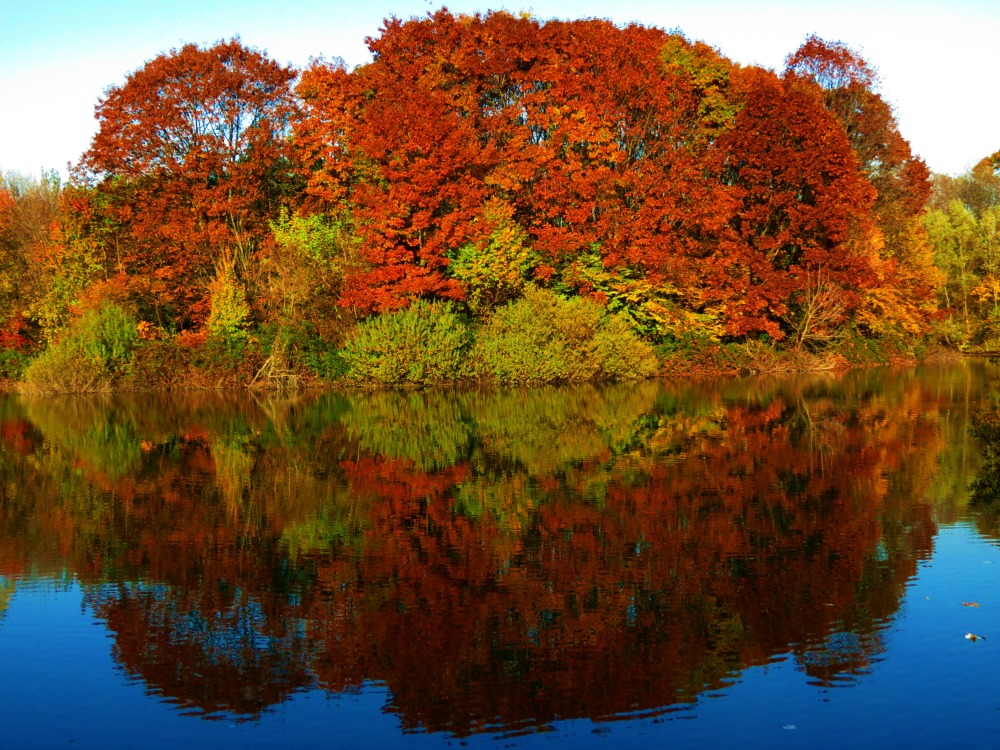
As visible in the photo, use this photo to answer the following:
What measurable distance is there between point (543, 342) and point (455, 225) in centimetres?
541

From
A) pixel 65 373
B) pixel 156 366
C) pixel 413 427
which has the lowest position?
pixel 413 427

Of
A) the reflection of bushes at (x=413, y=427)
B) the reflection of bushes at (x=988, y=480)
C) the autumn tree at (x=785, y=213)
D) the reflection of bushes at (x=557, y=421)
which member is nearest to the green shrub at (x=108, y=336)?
the reflection of bushes at (x=413, y=427)

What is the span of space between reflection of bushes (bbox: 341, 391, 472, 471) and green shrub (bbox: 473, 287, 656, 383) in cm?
349

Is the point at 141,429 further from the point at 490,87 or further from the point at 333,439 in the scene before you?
the point at 490,87

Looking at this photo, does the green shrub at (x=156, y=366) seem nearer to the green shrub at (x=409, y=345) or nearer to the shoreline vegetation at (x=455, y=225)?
the shoreline vegetation at (x=455, y=225)

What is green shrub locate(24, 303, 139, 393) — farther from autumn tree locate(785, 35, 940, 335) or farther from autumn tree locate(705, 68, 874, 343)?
autumn tree locate(785, 35, 940, 335)

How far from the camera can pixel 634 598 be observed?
9.33 meters

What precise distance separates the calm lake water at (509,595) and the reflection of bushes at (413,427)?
0.27 metres

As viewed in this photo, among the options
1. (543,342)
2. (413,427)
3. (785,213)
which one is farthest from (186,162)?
(785,213)

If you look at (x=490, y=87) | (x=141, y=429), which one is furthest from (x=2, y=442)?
(x=490, y=87)

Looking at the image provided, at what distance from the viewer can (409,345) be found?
35.4 metres

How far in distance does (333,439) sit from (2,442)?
8.25m

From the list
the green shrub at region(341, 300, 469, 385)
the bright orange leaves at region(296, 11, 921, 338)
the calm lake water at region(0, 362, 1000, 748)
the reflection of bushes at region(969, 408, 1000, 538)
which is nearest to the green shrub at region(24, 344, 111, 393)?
the green shrub at region(341, 300, 469, 385)

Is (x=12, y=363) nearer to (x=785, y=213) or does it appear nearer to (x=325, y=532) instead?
(x=785, y=213)
